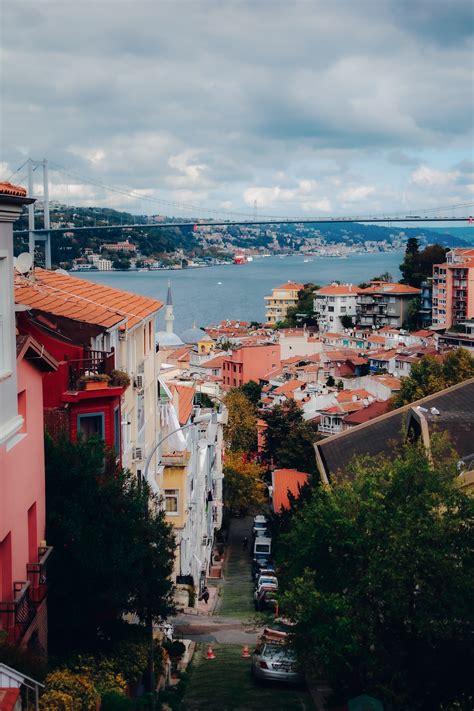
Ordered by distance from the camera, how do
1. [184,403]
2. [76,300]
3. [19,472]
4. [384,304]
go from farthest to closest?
1. [384,304]
2. [184,403]
3. [76,300]
4. [19,472]

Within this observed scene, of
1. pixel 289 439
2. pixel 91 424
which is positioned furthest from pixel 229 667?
pixel 289 439

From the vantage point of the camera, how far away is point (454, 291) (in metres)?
83.3

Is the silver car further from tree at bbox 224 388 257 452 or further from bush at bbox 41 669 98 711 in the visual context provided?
tree at bbox 224 388 257 452

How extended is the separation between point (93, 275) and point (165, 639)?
14620cm

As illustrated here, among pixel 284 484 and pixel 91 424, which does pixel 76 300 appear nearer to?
pixel 91 424

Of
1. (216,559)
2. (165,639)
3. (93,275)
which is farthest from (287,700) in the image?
(93,275)

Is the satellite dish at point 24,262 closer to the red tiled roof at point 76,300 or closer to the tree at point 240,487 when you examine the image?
the red tiled roof at point 76,300

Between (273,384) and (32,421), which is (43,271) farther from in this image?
(273,384)

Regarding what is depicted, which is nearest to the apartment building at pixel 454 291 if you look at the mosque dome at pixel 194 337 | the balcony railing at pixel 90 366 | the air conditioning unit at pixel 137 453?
the mosque dome at pixel 194 337

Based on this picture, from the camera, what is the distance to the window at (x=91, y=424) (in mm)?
13452

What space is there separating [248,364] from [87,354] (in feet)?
207

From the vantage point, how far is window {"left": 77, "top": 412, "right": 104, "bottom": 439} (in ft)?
44.1

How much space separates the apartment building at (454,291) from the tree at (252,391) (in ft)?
64.0

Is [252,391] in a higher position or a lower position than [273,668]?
lower
